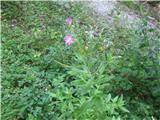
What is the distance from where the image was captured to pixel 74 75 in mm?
2869

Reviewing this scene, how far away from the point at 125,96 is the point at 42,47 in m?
1.33

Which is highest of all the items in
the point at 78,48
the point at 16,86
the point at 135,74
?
the point at 78,48

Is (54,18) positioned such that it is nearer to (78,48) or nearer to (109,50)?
(109,50)

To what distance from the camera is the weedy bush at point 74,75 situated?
108 inches

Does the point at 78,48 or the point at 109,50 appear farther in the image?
the point at 109,50

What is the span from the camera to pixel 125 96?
3682mm

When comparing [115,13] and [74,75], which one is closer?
[74,75]

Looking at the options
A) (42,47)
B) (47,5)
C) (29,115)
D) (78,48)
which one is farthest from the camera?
(47,5)

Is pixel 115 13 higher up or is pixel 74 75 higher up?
pixel 74 75

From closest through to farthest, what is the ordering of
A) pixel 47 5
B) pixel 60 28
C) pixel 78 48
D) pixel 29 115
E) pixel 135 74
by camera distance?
pixel 78 48 < pixel 29 115 < pixel 135 74 < pixel 60 28 < pixel 47 5

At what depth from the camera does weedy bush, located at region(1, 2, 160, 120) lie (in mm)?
2731

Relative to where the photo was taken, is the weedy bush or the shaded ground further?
the shaded ground

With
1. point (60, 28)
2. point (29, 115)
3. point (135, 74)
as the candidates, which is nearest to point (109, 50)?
point (60, 28)

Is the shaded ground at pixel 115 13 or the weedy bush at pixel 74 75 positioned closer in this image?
the weedy bush at pixel 74 75
